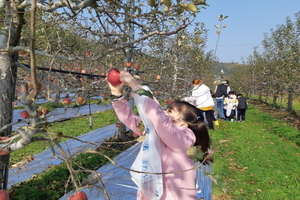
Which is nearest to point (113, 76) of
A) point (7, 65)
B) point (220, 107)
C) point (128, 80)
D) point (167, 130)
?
point (128, 80)

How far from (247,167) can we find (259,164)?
0.32m

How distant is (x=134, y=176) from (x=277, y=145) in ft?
19.5

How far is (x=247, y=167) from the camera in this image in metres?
4.86

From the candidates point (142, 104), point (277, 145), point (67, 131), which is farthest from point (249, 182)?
point (67, 131)

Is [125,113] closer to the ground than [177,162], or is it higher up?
higher up

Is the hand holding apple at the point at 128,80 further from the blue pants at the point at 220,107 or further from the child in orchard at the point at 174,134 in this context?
the blue pants at the point at 220,107

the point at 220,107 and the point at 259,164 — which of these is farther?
the point at 220,107

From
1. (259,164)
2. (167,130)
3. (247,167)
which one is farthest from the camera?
(259,164)

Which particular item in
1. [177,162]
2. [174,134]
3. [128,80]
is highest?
[128,80]

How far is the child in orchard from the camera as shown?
4.27ft

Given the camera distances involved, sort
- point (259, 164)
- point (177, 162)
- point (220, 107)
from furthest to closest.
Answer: point (220, 107)
point (259, 164)
point (177, 162)

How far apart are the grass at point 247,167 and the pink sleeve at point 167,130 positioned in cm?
55

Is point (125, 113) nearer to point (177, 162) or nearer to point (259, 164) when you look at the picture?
point (177, 162)

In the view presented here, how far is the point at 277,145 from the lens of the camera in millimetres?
6426
